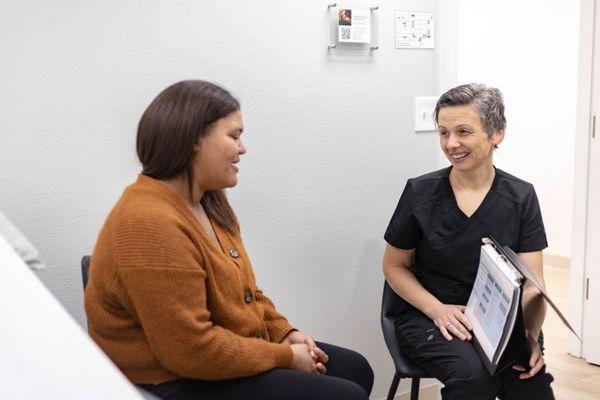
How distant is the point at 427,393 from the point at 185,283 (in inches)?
61.8

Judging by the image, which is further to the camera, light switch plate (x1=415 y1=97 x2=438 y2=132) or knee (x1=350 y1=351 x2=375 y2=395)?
light switch plate (x1=415 y1=97 x2=438 y2=132)

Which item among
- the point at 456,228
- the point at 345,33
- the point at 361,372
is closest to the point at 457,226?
the point at 456,228

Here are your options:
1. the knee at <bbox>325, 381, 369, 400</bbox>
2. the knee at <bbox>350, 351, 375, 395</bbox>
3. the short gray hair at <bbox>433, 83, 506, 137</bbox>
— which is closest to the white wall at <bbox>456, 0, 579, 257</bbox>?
the short gray hair at <bbox>433, 83, 506, 137</bbox>

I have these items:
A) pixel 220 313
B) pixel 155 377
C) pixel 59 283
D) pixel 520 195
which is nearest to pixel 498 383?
pixel 520 195

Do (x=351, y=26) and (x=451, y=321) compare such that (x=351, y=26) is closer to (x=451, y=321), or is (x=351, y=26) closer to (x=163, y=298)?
(x=451, y=321)

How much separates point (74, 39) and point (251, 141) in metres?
0.61

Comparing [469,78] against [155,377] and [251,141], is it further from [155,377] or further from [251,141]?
[155,377]

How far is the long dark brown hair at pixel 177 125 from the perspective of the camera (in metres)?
1.38

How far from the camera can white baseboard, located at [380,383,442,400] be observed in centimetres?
248

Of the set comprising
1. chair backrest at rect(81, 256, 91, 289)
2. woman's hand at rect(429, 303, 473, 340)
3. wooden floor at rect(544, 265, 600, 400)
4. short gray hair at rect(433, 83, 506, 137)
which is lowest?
wooden floor at rect(544, 265, 600, 400)

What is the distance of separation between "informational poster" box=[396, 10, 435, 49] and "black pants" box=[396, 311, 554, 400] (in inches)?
41.3

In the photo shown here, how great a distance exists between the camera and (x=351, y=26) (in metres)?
2.18

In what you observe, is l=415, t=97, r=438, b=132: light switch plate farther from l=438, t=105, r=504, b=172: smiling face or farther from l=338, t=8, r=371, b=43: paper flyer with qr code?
l=438, t=105, r=504, b=172: smiling face

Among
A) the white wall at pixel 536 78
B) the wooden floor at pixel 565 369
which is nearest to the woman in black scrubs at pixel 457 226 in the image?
the wooden floor at pixel 565 369
